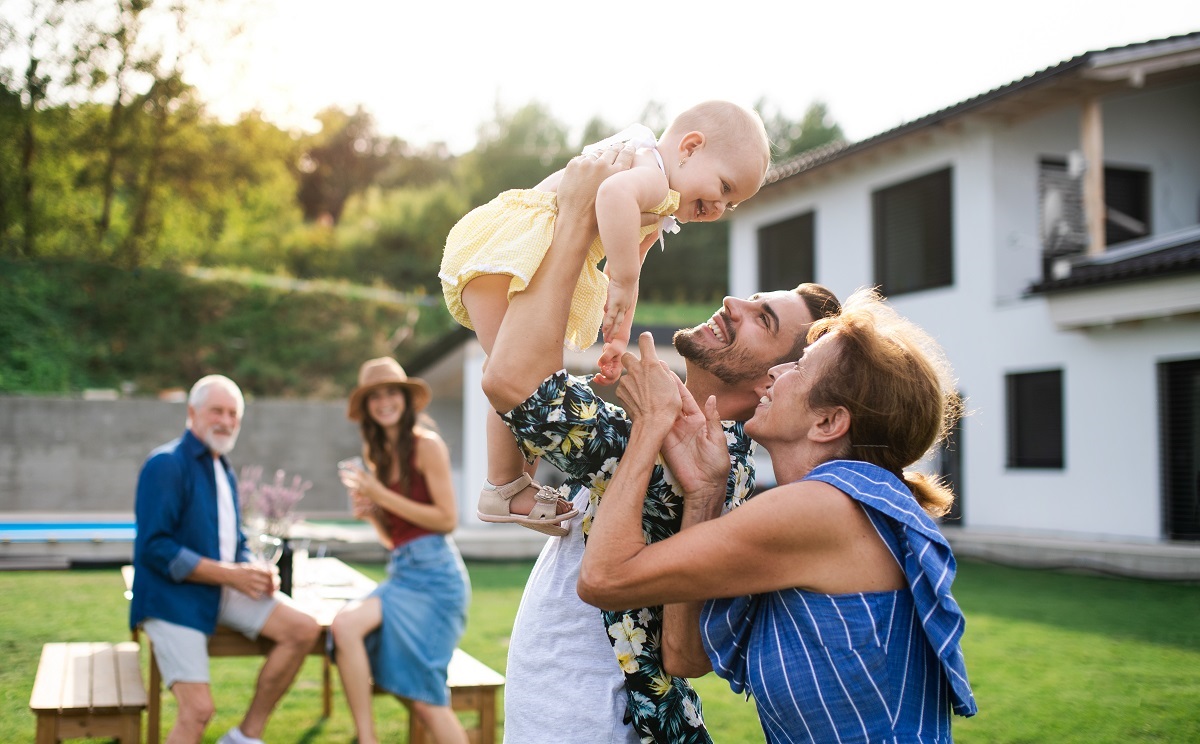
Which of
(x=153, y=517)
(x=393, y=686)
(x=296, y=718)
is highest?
(x=153, y=517)

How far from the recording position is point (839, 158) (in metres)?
16.9

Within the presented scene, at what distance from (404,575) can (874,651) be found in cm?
395

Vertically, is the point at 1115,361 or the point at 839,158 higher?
the point at 839,158

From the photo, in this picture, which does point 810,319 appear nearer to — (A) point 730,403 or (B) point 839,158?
(A) point 730,403

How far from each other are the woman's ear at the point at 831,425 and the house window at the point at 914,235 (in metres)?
13.9

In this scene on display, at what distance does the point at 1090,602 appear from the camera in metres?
9.84

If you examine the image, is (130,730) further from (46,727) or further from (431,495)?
(431,495)

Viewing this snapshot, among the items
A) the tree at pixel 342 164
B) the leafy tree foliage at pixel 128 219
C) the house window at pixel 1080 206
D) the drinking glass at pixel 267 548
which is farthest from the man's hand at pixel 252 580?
the tree at pixel 342 164

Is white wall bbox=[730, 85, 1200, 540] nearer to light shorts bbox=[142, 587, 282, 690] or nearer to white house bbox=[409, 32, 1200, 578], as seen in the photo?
white house bbox=[409, 32, 1200, 578]

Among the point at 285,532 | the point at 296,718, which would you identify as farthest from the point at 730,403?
the point at 296,718

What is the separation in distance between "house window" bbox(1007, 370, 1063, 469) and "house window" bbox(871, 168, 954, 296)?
6.70 ft

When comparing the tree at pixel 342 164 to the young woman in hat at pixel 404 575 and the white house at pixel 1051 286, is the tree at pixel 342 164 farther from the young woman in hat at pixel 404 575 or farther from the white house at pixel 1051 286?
the young woman in hat at pixel 404 575

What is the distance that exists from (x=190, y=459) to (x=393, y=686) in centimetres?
147

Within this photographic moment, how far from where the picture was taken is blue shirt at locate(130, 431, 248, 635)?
192 inches
